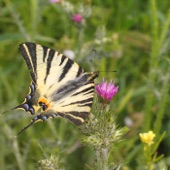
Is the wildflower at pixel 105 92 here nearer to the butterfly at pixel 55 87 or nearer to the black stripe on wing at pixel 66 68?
the butterfly at pixel 55 87

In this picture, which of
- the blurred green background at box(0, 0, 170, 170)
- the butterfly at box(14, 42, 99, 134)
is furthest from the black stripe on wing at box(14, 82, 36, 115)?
the blurred green background at box(0, 0, 170, 170)

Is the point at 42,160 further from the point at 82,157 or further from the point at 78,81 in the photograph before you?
the point at 82,157

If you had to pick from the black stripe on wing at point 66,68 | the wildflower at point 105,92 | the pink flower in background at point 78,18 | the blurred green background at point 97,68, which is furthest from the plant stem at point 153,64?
the wildflower at point 105,92

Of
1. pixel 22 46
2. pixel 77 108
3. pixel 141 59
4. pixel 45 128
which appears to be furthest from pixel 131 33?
pixel 77 108


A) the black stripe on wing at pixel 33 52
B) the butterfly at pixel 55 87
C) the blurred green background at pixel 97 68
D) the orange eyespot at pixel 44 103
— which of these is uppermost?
the black stripe on wing at pixel 33 52

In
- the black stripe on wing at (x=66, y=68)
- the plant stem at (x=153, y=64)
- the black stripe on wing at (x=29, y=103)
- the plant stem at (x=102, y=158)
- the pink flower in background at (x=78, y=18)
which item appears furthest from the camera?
the pink flower in background at (x=78, y=18)

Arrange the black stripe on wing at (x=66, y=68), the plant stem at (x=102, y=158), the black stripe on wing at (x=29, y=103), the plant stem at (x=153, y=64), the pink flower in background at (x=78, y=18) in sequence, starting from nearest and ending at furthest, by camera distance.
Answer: the plant stem at (x=102, y=158) < the black stripe on wing at (x=29, y=103) < the black stripe on wing at (x=66, y=68) < the plant stem at (x=153, y=64) < the pink flower in background at (x=78, y=18)

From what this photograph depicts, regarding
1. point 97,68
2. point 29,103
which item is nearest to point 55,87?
point 29,103
